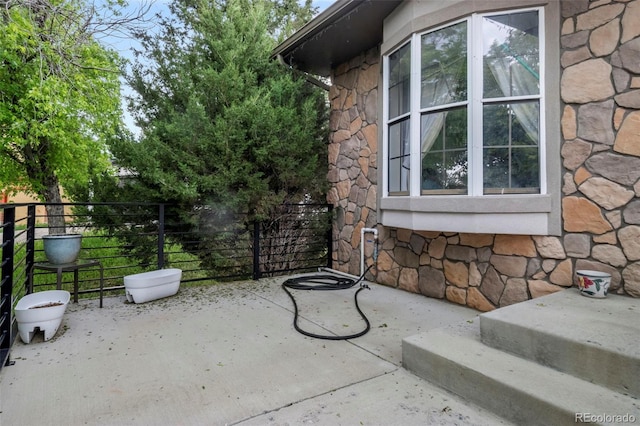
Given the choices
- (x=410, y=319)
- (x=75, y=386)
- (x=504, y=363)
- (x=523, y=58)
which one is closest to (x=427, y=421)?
(x=504, y=363)

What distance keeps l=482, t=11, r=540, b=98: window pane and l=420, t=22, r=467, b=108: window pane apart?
21cm

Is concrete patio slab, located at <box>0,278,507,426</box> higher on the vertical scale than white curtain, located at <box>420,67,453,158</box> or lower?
lower

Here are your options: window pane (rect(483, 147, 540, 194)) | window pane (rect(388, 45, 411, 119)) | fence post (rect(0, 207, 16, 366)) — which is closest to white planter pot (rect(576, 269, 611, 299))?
window pane (rect(483, 147, 540, 194))

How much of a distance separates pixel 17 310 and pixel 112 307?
39.4 inches

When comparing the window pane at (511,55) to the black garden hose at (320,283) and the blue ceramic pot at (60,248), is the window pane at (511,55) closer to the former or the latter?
the black garden hose at (320,283)

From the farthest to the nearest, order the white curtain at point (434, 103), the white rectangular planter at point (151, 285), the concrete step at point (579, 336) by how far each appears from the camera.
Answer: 1. the white rectangular planter at point (151, 285)
2. the white curtain at point (434, 103)
3. the concrete step at point (579, 336)

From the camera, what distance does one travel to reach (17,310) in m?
2.56

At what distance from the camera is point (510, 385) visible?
5.62 ft

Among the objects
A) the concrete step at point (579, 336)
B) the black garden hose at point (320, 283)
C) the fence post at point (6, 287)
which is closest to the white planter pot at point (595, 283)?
the concrete step at point (579, 336)

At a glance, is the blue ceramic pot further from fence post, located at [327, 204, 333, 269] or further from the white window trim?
the white window trim

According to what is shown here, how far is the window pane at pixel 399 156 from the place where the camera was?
154 inches

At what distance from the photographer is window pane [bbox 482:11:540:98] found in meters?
3.05

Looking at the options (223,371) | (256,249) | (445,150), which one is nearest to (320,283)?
(256,249)

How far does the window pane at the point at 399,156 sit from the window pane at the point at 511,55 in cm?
99
